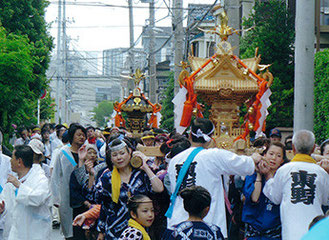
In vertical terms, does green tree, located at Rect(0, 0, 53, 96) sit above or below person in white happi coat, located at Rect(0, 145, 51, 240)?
above

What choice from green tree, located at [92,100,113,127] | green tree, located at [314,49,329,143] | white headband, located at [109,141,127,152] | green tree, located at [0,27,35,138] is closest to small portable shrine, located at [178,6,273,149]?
green tree, located at [314,49,329,143]

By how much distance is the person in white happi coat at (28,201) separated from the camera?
22.2 ft

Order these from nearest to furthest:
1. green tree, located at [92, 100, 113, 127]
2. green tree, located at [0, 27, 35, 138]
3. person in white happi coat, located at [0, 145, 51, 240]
Result: person in white happi coat, located at [0, 145, 51, 240] → green tree, located at [0, 27, 35, 138] → green tree, located at [92, 100, 113, 127]

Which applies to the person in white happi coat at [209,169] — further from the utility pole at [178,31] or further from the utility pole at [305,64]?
the utility pole at [178,31]

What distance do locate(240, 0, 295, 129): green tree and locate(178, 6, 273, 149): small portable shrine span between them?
7867 mm

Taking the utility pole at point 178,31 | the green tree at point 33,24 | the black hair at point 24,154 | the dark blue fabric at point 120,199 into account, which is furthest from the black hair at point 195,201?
the green tree at point 33,24

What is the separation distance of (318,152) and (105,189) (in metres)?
3.03

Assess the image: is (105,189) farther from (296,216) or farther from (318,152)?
(318,152)

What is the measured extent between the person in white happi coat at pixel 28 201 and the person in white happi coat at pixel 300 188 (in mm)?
2729

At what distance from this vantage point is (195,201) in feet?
15.6

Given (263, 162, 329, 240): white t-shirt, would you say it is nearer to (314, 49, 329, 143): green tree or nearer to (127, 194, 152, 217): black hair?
(127, 194, 152, 217): black hair

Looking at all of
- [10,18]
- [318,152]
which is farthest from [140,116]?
[318,152]

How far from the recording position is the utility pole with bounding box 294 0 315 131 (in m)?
9.67

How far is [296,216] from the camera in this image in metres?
5.90
